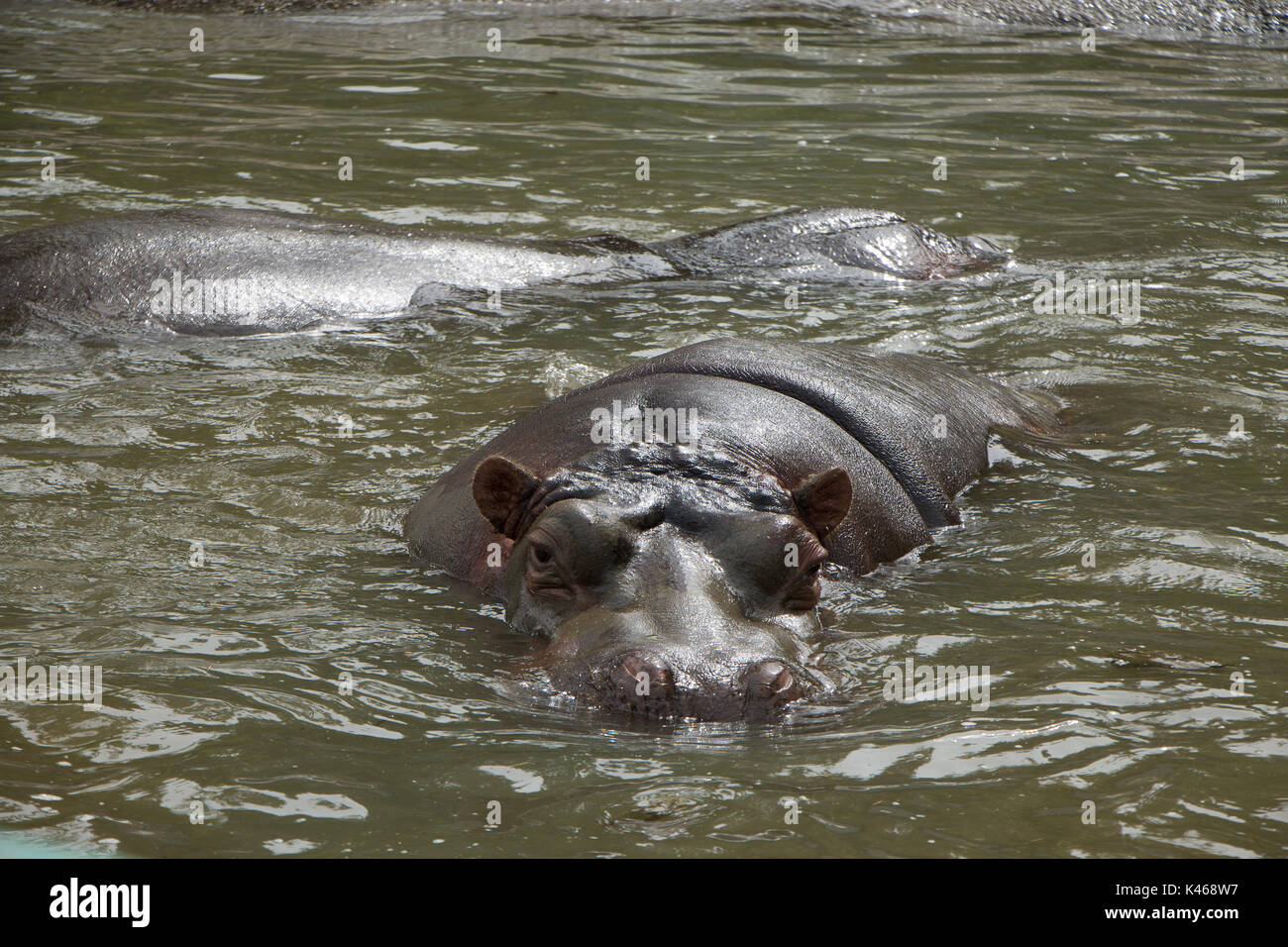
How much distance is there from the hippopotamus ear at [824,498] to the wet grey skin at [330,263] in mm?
3699

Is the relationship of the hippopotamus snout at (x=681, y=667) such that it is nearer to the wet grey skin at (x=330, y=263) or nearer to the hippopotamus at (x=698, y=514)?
the hippopotamus at (x=698, y=514)

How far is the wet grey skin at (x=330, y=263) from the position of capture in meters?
7.75

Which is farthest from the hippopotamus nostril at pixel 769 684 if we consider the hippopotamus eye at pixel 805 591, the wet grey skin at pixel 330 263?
the wet grey skin at pixel 330 263

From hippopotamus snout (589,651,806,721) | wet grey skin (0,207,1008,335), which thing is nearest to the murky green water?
hippopotamus snout (589,651,806,721)

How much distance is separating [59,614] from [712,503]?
1851 mm

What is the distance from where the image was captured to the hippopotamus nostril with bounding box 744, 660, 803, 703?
391 cm

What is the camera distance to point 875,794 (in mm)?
→ 3543

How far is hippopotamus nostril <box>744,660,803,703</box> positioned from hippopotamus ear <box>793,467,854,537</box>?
0.96 meters

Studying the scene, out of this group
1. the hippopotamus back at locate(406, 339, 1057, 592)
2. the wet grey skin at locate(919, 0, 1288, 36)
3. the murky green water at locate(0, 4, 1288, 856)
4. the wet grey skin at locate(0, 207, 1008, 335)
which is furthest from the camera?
the wet grey skin at locate(919, 0, 1288, 36)

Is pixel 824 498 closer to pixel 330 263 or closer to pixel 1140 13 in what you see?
pixel 330 263

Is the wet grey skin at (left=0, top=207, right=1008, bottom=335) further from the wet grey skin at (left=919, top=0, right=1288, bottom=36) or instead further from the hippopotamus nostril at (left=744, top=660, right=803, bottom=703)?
the wet grey skin at (left=919, top=0, right=1288, bottom=36)

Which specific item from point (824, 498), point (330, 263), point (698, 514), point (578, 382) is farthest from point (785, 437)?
point (330, 263)
